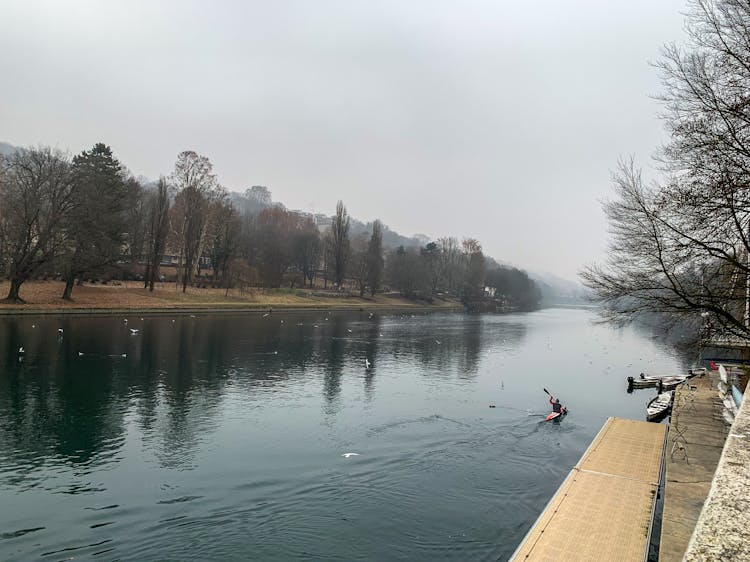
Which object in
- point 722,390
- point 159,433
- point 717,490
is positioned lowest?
point 159,433

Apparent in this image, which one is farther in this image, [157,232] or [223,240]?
[223,240]

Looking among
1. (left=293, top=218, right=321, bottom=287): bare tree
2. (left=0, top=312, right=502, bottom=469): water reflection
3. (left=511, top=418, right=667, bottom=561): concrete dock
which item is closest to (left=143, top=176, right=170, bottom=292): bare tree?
(left=0, top=312, right=502, bottom=469): water reflection

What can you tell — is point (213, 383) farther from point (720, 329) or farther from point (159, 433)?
point (720, 329)

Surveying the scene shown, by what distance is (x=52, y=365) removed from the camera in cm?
3044

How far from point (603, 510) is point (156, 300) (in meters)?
63.3

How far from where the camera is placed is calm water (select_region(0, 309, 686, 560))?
40.7 feet

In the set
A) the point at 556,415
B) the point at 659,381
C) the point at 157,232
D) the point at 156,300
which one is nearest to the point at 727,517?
the point at 556,415

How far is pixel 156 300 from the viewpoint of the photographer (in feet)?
217

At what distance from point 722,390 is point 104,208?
61.5 metres

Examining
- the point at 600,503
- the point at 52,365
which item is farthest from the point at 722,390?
the point at 52,365

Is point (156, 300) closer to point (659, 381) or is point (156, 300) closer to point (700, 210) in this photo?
point (659, 381)

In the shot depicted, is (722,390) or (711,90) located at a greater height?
(711,90)

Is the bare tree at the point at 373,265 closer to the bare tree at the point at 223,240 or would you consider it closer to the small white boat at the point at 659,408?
the bare tree at the point at 223,240

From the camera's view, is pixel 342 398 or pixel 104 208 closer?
pixel 342 398
